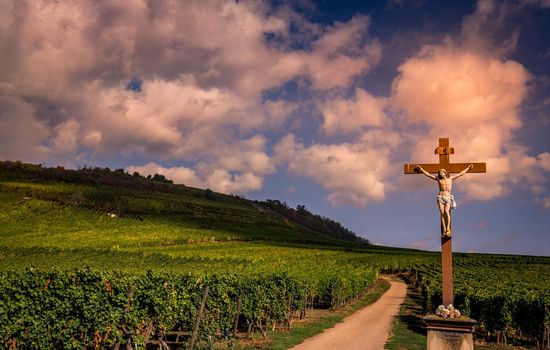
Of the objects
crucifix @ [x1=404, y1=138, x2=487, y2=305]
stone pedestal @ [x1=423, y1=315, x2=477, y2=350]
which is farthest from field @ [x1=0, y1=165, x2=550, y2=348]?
crucifix @ [x1=404, y1=138, x2=487, y2=305]

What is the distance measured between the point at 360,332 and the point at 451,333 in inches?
526

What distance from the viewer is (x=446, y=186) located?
12078 mm

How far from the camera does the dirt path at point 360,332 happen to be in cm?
1903

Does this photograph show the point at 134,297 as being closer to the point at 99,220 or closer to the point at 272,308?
the point at 272,308

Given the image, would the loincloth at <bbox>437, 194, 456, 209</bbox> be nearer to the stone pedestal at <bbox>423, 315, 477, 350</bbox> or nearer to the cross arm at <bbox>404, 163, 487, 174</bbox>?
the cross arm at <bbox>404, 163, 487, 174</bbox>

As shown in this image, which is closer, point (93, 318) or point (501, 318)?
point (93, 318)

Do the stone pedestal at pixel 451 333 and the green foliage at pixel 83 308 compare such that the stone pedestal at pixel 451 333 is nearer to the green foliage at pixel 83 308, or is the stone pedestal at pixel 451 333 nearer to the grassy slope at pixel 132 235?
the green foliage at pixel 83 308

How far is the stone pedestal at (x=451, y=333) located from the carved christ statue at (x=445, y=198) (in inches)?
92.7

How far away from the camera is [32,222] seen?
82938 millimetres

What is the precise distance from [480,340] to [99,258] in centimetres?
4349

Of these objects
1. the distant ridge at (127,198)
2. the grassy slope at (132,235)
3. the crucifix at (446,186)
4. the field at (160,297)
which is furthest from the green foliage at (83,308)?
the distant ridge at (127,198)

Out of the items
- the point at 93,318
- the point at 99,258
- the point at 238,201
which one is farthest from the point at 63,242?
the point at 238,201

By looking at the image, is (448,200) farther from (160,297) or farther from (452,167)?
(160,297)

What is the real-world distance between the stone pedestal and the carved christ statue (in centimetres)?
235
